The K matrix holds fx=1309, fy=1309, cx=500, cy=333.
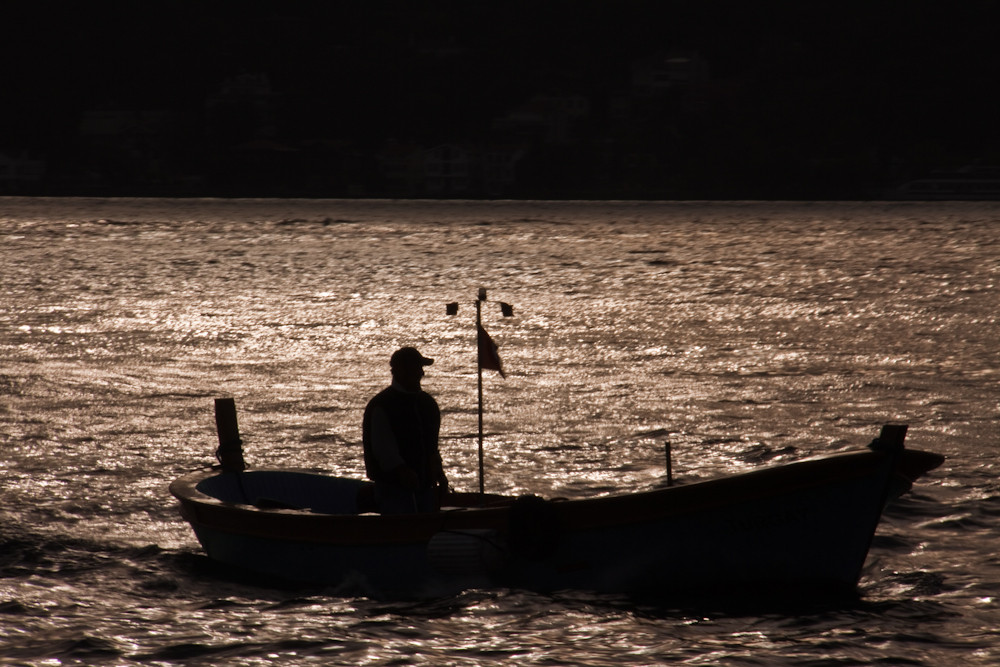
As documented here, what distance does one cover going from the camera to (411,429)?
36.6 feet

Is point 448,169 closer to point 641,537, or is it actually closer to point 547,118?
point 547,118

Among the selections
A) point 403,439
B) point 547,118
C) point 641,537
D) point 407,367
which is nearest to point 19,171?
point 547,118

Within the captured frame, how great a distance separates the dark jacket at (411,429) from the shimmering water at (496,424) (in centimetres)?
122

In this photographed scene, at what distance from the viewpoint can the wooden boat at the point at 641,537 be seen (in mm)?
10297

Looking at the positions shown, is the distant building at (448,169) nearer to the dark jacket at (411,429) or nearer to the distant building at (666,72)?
the distant building at (666,72)

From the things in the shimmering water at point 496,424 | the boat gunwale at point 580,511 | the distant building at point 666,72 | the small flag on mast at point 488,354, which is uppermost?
the distant building at point 666,72

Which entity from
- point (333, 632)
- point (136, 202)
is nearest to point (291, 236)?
point (136, 202)

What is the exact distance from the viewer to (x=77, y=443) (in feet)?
62.7

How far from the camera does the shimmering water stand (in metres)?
10.9

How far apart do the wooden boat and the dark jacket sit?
560mm

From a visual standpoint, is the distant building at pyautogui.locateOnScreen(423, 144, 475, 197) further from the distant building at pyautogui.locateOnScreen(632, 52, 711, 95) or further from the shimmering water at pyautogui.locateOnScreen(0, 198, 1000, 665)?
the shimmering water at pyautogui.locateOnScreen(0, 198, 1000, 665)

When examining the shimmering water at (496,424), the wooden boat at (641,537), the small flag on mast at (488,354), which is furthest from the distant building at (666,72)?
the wooden boat at (641,537)

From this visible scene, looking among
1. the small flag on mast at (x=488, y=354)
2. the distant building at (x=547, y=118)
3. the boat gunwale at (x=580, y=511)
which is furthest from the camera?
the distant building at (x=547, y=118)

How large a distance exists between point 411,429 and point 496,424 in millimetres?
9928
